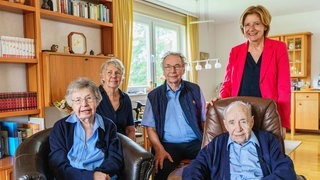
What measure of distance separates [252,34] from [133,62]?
3.14 metres

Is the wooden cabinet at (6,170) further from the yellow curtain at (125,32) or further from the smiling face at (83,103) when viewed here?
the yellow curtain at (125,32)

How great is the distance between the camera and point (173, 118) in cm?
226

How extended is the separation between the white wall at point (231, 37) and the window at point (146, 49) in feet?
4.40

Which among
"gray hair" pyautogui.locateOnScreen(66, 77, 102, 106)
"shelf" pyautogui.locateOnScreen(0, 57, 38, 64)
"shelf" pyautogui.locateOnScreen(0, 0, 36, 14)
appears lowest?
"gray hair" pyautogui.locateOnScreen(66, 77, 102, 106)

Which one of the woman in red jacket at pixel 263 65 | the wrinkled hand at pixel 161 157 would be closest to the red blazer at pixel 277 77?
the woman in red jacket at pixel 263 65

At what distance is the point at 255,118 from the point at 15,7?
84.6 inches

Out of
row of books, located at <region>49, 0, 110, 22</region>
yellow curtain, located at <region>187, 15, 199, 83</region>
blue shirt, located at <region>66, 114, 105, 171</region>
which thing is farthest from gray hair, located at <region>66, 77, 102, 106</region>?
yellow curtain, located at <region>187, 15, 199, 83</region>

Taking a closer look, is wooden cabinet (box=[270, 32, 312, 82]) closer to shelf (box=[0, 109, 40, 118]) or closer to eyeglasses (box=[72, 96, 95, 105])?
shelf (box=[0, 109, 40, 118])

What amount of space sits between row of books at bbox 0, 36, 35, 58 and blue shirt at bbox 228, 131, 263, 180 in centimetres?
196

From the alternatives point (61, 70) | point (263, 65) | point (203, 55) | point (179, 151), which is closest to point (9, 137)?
point (61, 70)

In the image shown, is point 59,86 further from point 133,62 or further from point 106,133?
point 133,62

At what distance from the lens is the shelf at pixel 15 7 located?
2523 mm

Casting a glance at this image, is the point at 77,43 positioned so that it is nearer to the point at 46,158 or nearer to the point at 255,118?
the point at 46,158

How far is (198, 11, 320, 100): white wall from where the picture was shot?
20.3 ft
